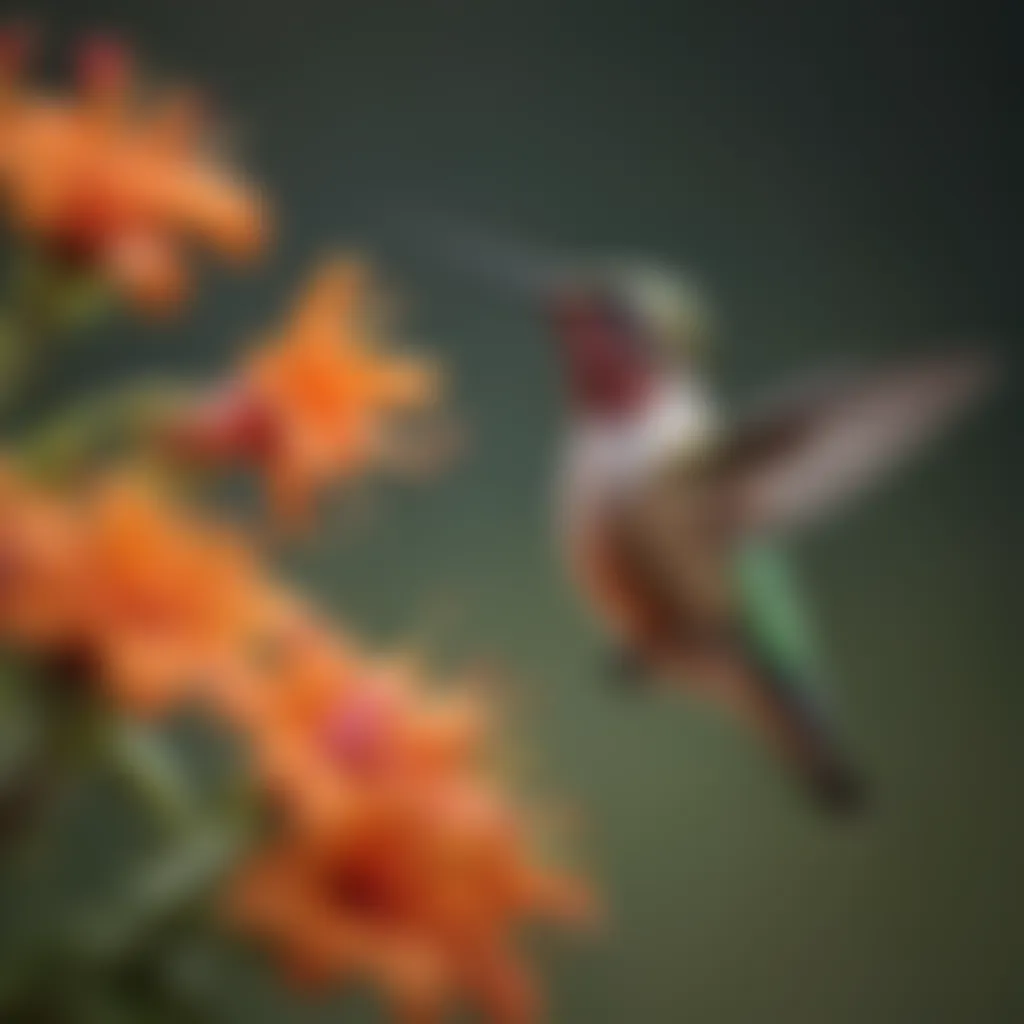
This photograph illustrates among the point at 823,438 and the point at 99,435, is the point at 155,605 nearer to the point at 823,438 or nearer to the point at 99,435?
the point at 99,435

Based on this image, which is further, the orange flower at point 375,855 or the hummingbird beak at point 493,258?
the hummingbird beak at point 493,258

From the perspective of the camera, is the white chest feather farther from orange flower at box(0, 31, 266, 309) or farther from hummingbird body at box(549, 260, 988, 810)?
orange flower at box(0, 31, 266, 309)

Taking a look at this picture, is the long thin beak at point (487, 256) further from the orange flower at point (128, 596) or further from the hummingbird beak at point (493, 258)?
the orange flower at point (128, 596)

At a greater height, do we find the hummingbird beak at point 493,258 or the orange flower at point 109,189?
the hummingbird beak at point 493,258

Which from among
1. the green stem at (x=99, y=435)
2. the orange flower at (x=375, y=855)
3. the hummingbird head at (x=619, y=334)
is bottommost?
the orange flower at (x=375, y=855)

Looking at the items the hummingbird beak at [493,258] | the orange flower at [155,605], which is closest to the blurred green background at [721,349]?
the hummingbird beak at [493,258]

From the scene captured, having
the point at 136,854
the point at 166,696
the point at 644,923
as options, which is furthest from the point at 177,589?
the point at 644,923

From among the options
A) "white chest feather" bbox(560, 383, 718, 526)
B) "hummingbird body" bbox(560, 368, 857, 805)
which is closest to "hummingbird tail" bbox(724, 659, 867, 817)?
Result: "hummingbird body" bbox(560, 368, 857, 805)

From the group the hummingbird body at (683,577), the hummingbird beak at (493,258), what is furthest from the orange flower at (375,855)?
the hummingbird beak at (493,258)
